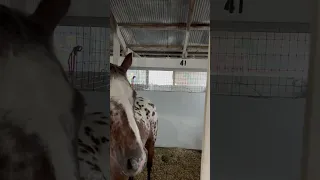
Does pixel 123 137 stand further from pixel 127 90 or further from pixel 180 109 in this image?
pixel 180 109

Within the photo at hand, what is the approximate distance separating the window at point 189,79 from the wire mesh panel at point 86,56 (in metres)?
2.48

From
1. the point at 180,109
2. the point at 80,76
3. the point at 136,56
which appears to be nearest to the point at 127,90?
the point at 80,76

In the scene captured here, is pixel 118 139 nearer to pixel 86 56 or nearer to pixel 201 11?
pixel 86 56

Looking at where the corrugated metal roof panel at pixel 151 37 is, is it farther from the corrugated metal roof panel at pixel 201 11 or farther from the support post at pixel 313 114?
the support post at pixel 313 114

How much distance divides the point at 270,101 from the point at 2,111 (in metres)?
0.95

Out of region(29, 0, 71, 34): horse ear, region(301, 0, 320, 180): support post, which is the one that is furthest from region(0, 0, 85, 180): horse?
region(301, 0, 320, 180): support post

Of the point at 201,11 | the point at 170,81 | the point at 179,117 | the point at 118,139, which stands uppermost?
the point at 201,11

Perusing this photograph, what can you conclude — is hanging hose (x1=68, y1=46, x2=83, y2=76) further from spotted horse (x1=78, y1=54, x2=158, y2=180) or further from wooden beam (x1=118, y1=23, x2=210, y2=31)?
wooden beam (x1=118, y1=23, x2=210, y2=31)

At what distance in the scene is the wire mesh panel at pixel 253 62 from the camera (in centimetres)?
84

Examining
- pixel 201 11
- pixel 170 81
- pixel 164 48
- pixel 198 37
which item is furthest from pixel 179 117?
pixel 201 11

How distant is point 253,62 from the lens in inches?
33.5

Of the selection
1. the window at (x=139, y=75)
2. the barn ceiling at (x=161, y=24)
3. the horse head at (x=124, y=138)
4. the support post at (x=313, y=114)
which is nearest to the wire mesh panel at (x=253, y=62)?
the support post at (x=313, y=114)

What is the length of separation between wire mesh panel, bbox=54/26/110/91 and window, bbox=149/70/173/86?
2322 millimetres

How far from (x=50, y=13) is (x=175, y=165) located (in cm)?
248
